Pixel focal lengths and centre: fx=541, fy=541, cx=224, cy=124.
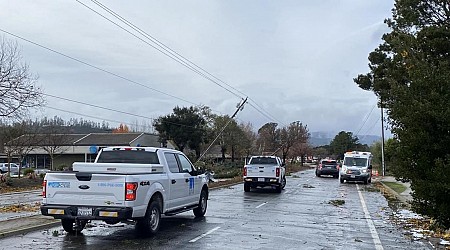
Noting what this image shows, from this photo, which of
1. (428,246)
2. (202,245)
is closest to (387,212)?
(428,246)

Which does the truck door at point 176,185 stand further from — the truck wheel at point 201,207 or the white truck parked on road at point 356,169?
the white truck parked on road at point 356,169

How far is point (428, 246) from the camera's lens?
37.4 feet

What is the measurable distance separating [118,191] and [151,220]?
130 cm

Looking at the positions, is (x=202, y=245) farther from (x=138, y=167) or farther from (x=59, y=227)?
(x=59, y=227)

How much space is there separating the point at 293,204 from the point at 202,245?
10.3m

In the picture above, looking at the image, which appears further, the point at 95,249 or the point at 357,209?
the point at 357,209

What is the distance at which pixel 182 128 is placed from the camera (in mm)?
66312

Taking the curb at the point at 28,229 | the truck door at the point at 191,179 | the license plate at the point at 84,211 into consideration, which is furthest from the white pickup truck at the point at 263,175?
the license plate at the point at 84,211

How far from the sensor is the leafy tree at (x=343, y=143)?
110938 mm

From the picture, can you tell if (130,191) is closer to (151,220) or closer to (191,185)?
(151,220)

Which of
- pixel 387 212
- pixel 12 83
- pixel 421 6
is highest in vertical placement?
pixel 421 6

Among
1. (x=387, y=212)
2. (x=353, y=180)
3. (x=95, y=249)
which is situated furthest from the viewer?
(x=353, y=180)

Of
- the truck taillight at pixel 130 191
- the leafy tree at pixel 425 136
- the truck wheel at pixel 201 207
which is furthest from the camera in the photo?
the truck wheel at pixel 201 207

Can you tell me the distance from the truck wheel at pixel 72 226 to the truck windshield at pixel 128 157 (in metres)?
1.71
